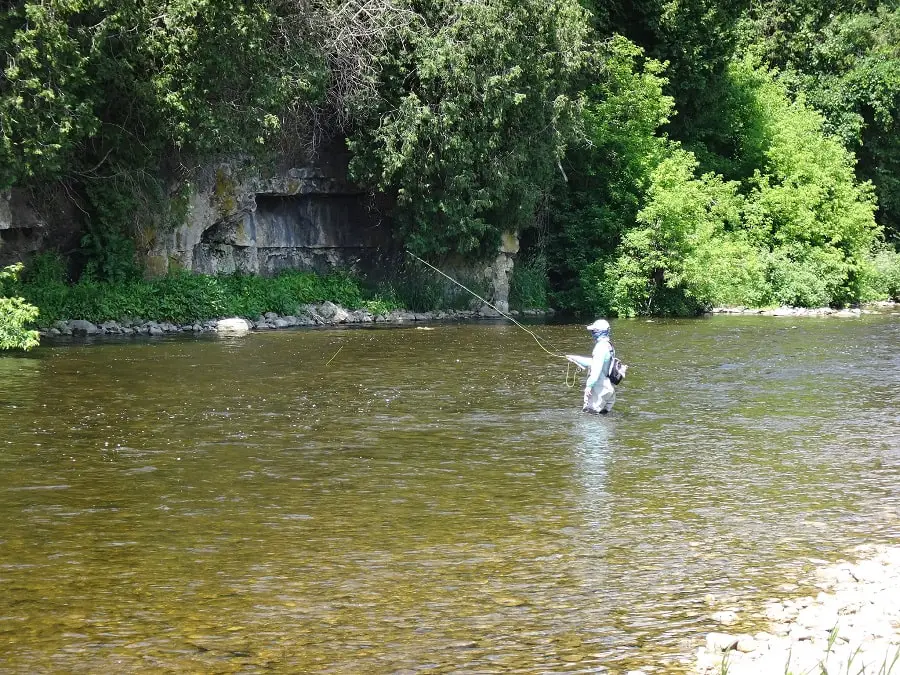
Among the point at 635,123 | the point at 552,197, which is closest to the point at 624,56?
the point at 635,123

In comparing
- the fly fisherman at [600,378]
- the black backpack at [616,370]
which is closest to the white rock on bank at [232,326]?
the fly fisherman at [600,378]

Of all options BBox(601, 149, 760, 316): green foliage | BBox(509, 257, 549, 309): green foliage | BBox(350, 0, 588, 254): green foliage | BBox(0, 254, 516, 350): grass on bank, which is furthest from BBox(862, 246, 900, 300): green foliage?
BBox(0, 254, 516, 350): grass on bank

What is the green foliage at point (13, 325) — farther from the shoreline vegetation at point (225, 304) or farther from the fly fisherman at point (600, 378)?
the fly fisherman at point (600, 378)

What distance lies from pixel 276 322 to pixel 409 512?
70.6 feet

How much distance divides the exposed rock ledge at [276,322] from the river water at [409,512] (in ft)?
24.8

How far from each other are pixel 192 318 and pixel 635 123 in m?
17.9

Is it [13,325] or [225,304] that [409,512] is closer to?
[13,325]

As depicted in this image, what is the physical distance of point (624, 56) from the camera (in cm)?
3931

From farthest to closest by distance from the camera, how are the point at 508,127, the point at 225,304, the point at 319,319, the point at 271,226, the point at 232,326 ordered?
the point at 271,226, the point at 508,127, the point at 319,319, the point at 225,304, the point at 232,326

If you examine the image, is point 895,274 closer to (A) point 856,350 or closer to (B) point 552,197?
A: (B) point 552,197

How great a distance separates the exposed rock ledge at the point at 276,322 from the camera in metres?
27.5

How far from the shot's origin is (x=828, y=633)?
697 cm

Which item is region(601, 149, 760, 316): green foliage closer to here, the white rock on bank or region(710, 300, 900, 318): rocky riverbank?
region(710, 300, 900, 318): rocky riverbank

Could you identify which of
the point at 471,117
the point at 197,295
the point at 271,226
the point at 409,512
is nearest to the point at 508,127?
the point at 471,117
